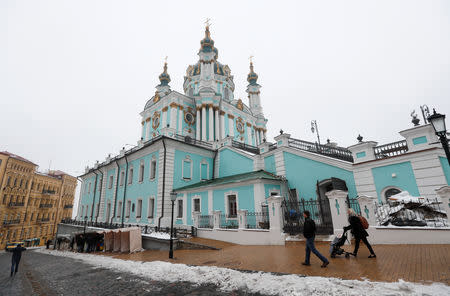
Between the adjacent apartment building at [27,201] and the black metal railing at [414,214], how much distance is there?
174 feet

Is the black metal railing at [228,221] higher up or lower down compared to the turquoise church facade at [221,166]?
lower down

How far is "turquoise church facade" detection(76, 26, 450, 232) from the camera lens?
463 inches

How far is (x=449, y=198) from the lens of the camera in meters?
7.84

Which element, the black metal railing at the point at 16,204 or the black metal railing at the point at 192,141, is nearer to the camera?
the black metal railing at the point at 192,141

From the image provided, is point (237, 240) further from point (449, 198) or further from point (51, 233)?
point (51, 233)

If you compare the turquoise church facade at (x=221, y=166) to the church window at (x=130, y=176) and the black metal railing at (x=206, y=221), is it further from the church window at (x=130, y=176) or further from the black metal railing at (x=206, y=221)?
the black metal railing at (x=206, y=221)

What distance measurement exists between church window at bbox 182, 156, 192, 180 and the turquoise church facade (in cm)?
10

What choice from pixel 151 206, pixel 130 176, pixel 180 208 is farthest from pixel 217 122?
pixel 151 206

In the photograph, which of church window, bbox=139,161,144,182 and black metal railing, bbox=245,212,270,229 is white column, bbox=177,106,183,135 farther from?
black metal railing, bbox=245,212,270,229

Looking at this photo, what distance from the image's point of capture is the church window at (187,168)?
20641 millimetres

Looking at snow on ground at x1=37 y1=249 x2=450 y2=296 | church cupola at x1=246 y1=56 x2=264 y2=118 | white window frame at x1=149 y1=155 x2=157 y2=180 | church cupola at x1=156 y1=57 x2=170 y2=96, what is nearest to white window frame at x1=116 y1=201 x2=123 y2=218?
white window frame at x1=149 y1=155 x2=157 y2=180

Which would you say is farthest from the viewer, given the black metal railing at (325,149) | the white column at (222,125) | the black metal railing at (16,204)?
the black metal railing at (16,204)

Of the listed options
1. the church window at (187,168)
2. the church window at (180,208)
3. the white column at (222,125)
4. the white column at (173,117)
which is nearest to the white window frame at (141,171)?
the church window at (187,168)

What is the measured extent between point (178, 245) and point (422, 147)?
45.6ft
